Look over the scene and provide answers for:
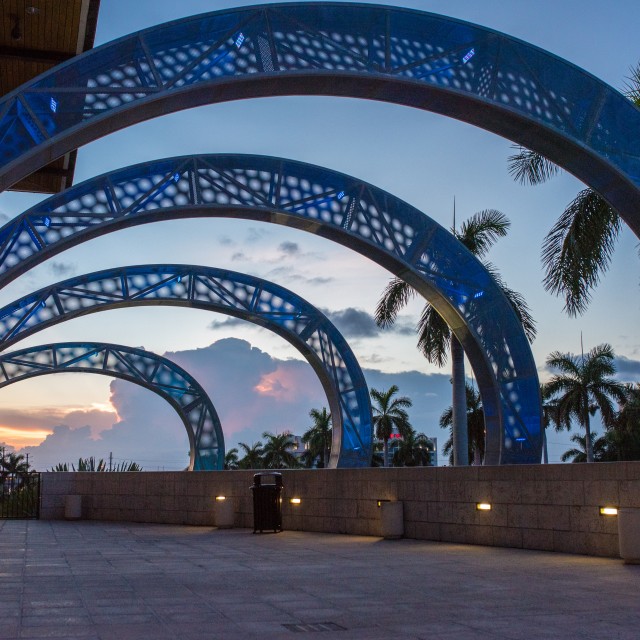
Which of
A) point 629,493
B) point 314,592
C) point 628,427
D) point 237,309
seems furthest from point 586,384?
point 314,592

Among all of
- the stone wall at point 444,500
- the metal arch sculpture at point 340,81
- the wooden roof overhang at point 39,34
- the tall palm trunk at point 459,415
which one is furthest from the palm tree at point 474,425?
the wooden roof overhang at point 39,34

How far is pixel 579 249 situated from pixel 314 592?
803 centimetres

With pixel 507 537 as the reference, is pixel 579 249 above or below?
above

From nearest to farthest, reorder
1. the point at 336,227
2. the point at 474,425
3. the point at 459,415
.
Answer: the point at 336,227
the point at 459,415
the point at 474,425

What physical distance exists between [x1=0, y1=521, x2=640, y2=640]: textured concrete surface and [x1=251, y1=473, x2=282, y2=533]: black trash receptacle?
2956 mm

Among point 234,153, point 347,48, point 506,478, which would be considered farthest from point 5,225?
point 506,478

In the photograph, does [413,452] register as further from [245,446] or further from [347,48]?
[347,48]

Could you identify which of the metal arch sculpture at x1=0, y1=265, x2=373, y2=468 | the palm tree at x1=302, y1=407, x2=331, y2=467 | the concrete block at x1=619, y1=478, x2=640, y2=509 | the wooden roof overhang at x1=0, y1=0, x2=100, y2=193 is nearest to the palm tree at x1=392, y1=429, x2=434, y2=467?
the palm tree at x1=302, y1=407, x2=331, y2=467

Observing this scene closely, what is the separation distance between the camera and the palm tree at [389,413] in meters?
60.9

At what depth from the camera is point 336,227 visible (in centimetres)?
1612

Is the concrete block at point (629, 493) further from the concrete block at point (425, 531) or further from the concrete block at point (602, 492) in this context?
the concrete block at point (425, 531)

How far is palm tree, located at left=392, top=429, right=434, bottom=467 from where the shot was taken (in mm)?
71625

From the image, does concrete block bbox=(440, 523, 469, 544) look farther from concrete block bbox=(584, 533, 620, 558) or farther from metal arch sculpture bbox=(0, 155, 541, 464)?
metal arch sculpture bbox=(0, 155, 541, 464)

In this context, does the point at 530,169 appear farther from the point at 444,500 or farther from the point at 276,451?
the point at 276,451
